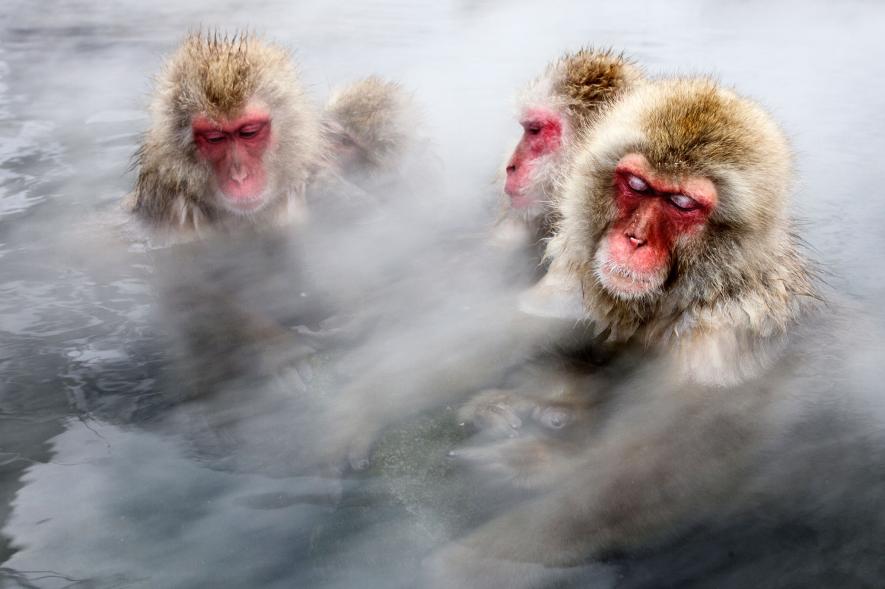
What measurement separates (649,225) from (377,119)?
296cm

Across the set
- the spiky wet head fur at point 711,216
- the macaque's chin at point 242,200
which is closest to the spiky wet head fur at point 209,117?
the macaque's chin at point 242,200

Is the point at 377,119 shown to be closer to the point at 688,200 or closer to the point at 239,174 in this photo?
the point at 239,174

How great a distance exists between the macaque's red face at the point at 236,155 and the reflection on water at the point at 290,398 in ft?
1.34

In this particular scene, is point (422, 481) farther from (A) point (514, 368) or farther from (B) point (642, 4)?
(B) point (642, 4)

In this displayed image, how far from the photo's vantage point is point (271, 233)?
396cm

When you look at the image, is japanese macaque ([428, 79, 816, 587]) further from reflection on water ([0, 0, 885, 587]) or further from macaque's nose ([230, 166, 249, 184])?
macaque's nose ([230, 166, 249, 184])

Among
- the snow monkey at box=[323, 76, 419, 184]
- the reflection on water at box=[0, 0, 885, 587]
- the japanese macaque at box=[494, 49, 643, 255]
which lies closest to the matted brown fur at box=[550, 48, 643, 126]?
the japanese macaque at box=[494, 49, 643, 255]

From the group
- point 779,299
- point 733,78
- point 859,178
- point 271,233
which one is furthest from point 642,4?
point 779,299

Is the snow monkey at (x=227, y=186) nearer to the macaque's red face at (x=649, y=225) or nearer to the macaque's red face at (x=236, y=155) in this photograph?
the macaque's red face at (x=236, y=155)

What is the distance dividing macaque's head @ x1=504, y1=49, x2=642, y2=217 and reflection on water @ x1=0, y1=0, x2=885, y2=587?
0.42 meters

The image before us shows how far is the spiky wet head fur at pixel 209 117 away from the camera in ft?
11.7

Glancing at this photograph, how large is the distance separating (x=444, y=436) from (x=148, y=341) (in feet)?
4.03

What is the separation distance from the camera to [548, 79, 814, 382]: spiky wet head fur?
2566 mm

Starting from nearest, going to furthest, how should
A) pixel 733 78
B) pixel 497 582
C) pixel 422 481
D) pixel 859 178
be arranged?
1. pixel 497 582
2. pixel 422 481
3. pixel 859 178
4. pixel 733 78
